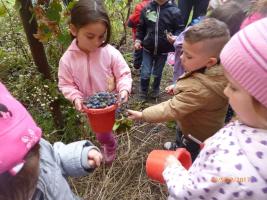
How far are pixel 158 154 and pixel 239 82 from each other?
2.12ft

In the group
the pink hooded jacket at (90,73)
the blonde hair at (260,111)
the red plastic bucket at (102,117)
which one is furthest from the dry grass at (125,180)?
the blonde hair at (260,111)

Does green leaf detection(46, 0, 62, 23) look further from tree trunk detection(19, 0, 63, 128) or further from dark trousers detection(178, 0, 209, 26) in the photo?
dark trousers detection(178, 0, 209, 26)

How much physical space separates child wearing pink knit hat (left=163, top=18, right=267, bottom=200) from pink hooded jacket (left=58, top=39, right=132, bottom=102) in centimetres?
110

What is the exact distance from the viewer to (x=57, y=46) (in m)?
3.09

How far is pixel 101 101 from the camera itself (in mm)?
1951

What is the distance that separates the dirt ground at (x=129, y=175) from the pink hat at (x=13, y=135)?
1548mm

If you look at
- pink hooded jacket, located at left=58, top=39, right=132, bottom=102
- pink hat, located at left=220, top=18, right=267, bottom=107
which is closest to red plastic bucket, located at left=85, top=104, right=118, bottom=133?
pink hooded jacket, located at left=58, top=39, right=132, bottom=102

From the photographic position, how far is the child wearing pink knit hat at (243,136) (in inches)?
41.5

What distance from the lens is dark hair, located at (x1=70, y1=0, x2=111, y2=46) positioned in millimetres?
2002

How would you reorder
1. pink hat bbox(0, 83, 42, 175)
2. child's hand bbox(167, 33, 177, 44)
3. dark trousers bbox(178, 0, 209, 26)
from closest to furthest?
pink hat bbox(0, 83, 42, 175)
child's hand bbox(167, 33, 177, 44)
dark trousers bbox(178, 0, 209, 26)

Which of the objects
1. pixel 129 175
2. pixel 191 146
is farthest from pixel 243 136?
pixel 129 175

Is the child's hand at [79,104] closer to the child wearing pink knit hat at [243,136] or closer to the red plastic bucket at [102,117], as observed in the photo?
the red plastic bucket at [102,117]

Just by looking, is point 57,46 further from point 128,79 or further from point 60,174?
point 60,174

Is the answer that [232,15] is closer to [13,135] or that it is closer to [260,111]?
[260,111]
